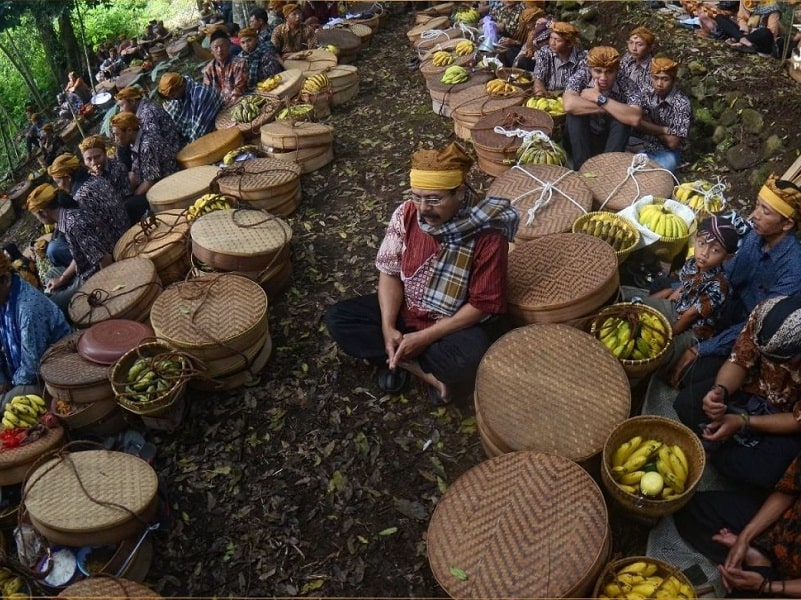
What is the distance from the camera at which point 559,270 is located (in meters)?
3.64

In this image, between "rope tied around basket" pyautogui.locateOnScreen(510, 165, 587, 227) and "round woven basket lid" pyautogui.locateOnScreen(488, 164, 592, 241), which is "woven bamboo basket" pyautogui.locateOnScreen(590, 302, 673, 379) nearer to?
"round woven basket lid" pyautogui.locateOnScreen(488, 164, 592, 241)

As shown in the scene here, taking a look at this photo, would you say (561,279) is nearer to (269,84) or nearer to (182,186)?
(182,186)

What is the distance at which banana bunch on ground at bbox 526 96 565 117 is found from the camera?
5977mm

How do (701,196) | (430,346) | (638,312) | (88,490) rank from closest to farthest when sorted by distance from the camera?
(88,490), (638,312), (430,346), (701,196)

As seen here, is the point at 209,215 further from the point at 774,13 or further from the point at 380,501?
the point at 774,13

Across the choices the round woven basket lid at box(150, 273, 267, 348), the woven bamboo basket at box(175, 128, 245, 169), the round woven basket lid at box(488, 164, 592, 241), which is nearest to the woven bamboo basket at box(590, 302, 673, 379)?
the round woven basket lid at box(488, 164, 592, 241)

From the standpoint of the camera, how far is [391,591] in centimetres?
300

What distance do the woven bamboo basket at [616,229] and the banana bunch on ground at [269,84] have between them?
4734 millimetres

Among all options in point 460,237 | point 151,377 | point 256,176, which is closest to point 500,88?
point 256,176

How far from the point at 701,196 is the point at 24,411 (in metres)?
5.08

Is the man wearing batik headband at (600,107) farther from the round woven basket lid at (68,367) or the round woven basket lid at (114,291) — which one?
the round woven basket lid at (68,367)

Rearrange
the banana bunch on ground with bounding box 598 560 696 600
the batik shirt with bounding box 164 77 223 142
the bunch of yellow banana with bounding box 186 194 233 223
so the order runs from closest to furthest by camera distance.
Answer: the banana bunch on ground with bounding box 598 560 696 600, the bunch of yellow banana with bounding box 186 194 233 223, the batik shirt with bounding box 164 77 223 142

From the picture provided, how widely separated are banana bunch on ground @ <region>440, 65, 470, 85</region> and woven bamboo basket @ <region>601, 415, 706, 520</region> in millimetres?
5283

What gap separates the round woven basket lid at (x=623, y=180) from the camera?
4566mm
